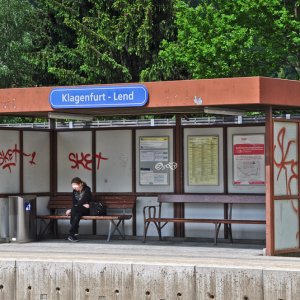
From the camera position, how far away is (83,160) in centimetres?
2020

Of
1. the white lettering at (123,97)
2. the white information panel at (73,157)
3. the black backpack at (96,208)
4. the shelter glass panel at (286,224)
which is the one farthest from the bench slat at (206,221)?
the white lettering at (123,97)

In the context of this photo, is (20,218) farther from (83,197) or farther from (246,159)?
(246,159)

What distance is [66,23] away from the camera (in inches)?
1629

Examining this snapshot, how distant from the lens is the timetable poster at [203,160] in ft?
61.9

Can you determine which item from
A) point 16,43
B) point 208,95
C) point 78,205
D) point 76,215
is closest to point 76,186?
point 78,205

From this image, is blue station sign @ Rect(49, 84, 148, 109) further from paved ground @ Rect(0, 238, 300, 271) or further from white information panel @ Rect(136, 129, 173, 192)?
white information panel @ Rect(136, 129, 173, 192)

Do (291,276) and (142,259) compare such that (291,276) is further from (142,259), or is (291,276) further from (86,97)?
(86,97)

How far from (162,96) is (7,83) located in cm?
2643

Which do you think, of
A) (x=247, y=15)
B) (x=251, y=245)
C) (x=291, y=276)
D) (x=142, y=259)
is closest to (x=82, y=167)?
(x=251, y=245)

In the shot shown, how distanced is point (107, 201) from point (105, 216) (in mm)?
557

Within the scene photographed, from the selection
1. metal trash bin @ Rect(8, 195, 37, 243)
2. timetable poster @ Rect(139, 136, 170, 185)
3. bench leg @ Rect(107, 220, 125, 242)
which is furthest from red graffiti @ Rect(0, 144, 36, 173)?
timetable poster @ Rect(139, 136, 170, 185)

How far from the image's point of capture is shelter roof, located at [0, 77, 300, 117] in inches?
620

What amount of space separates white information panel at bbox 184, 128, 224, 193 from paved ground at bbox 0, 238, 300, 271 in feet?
3.38

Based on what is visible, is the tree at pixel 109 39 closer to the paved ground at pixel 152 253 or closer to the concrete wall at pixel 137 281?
the paved ground at pixel 152 253
